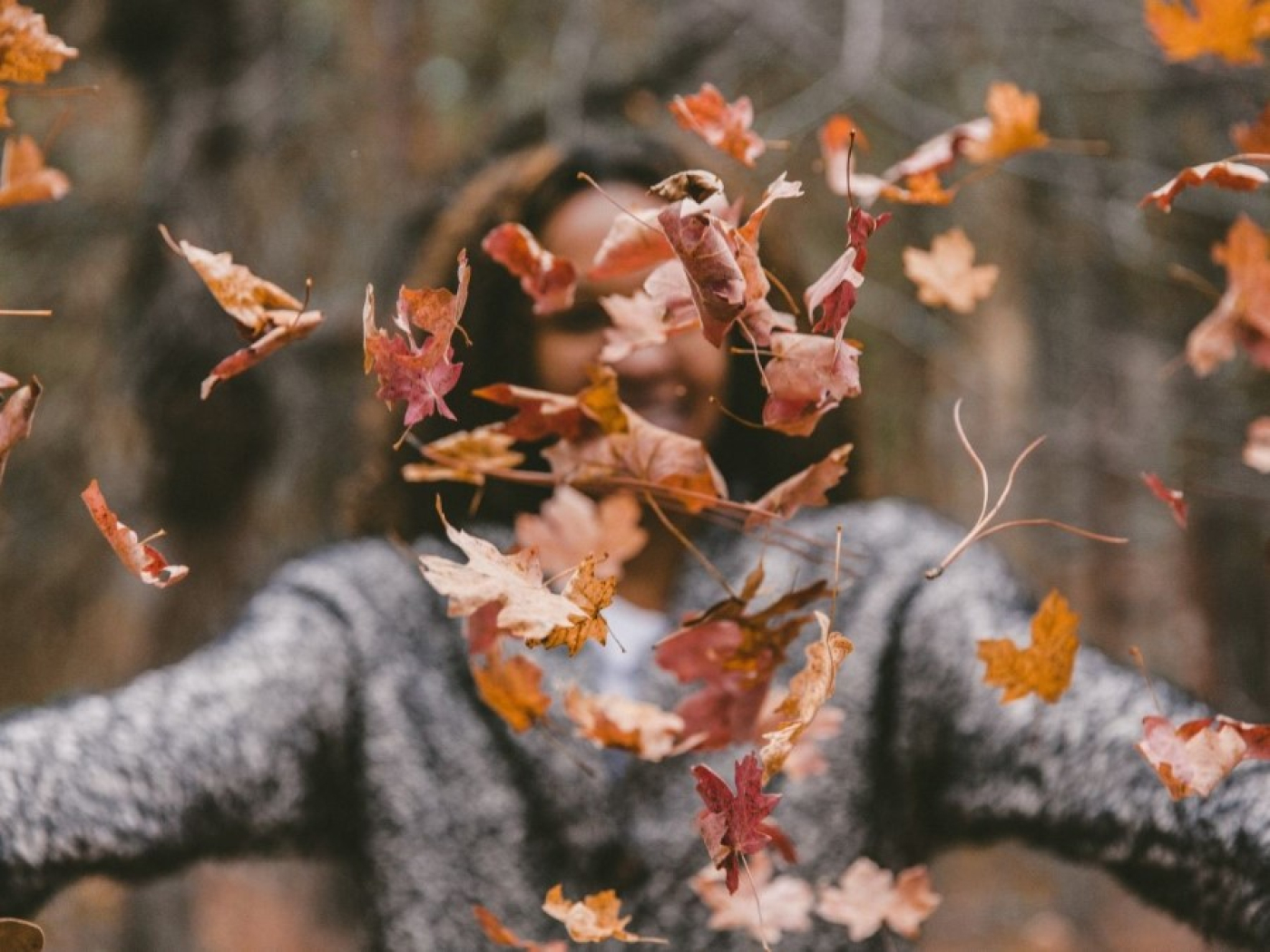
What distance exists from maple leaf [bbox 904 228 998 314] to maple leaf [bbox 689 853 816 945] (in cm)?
35

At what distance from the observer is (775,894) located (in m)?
0.84

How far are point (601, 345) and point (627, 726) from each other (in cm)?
36

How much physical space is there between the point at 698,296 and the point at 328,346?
227cm

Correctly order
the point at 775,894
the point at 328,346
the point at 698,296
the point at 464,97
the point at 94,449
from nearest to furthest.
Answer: the point at 698,296 < the point at 775,894 < the point at 94,449 < the point at 328,346 < the point at 464,97

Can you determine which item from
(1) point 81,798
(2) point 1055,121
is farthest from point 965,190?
(1) point 81,798

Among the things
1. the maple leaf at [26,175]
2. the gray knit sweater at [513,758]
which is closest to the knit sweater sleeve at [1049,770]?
the gray knit sweater at [513,758]

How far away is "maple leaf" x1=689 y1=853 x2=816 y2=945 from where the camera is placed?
0.72m

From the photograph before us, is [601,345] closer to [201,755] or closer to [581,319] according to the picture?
[581,319]

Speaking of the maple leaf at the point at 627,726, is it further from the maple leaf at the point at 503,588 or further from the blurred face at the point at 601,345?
the blurred face at the point at 601,345

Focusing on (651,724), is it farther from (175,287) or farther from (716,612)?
(175,287)

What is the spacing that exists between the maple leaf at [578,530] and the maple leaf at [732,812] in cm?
21

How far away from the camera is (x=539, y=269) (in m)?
0.53

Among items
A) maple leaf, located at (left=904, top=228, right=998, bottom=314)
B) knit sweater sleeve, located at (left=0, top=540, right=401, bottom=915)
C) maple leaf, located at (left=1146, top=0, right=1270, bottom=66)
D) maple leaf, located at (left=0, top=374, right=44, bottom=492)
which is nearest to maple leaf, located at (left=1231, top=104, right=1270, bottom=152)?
maple leaf, located at (left=1146, top=0, right=1270, bottom=66)

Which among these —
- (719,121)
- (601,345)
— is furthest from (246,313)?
(601,345)
